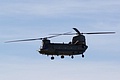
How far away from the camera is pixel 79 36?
534 ft

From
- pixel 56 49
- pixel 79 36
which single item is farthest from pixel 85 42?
pixel 56 49

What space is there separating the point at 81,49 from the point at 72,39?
7427 mm

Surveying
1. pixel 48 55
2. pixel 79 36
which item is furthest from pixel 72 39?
pixel 48 55

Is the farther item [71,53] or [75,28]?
[75,28]

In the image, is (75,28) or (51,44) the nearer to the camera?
(51,44)

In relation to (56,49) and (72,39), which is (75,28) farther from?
(56,49)

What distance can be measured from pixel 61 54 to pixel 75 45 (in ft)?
23.2

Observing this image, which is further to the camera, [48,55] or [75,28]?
[75,28]

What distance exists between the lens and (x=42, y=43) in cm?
15600

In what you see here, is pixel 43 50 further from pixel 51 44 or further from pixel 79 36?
pixel 79 36

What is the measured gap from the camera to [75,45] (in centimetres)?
15825

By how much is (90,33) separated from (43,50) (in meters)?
16.2

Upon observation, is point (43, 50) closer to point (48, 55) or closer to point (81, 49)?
point (48, 55)

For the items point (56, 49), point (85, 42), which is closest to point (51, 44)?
point (56, 49)
